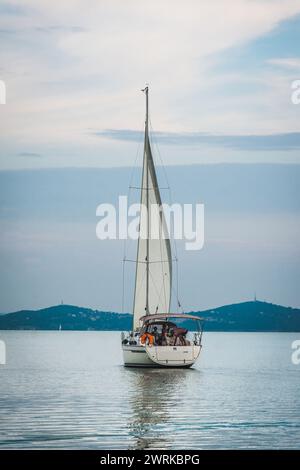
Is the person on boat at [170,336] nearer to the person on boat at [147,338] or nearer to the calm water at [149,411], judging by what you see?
the person on boat at [147,338]

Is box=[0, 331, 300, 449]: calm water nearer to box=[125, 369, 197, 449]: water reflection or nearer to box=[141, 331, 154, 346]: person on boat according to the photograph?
box=[125, 369, 197, 449]: water reflection

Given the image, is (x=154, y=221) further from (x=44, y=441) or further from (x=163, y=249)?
(x=44, y=441)

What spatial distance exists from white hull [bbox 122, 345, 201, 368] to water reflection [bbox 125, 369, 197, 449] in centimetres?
52

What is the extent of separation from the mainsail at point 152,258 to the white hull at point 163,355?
3857 mm

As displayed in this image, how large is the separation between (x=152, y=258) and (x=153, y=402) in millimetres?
21289

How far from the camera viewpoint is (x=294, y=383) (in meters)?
58.4

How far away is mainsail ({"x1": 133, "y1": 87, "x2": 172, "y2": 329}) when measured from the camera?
62.1m

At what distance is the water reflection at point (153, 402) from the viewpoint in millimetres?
30344

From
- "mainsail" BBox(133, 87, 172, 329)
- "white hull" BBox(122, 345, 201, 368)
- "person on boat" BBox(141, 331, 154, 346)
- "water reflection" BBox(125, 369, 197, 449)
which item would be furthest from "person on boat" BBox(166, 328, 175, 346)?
"mainsail" BBox(133, 87, 172, 329)

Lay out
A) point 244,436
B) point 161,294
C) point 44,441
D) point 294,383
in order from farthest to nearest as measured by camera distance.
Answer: point 161,294
point 294,383
point 244,436
point 44,441

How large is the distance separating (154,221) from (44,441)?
3426 centimetres
